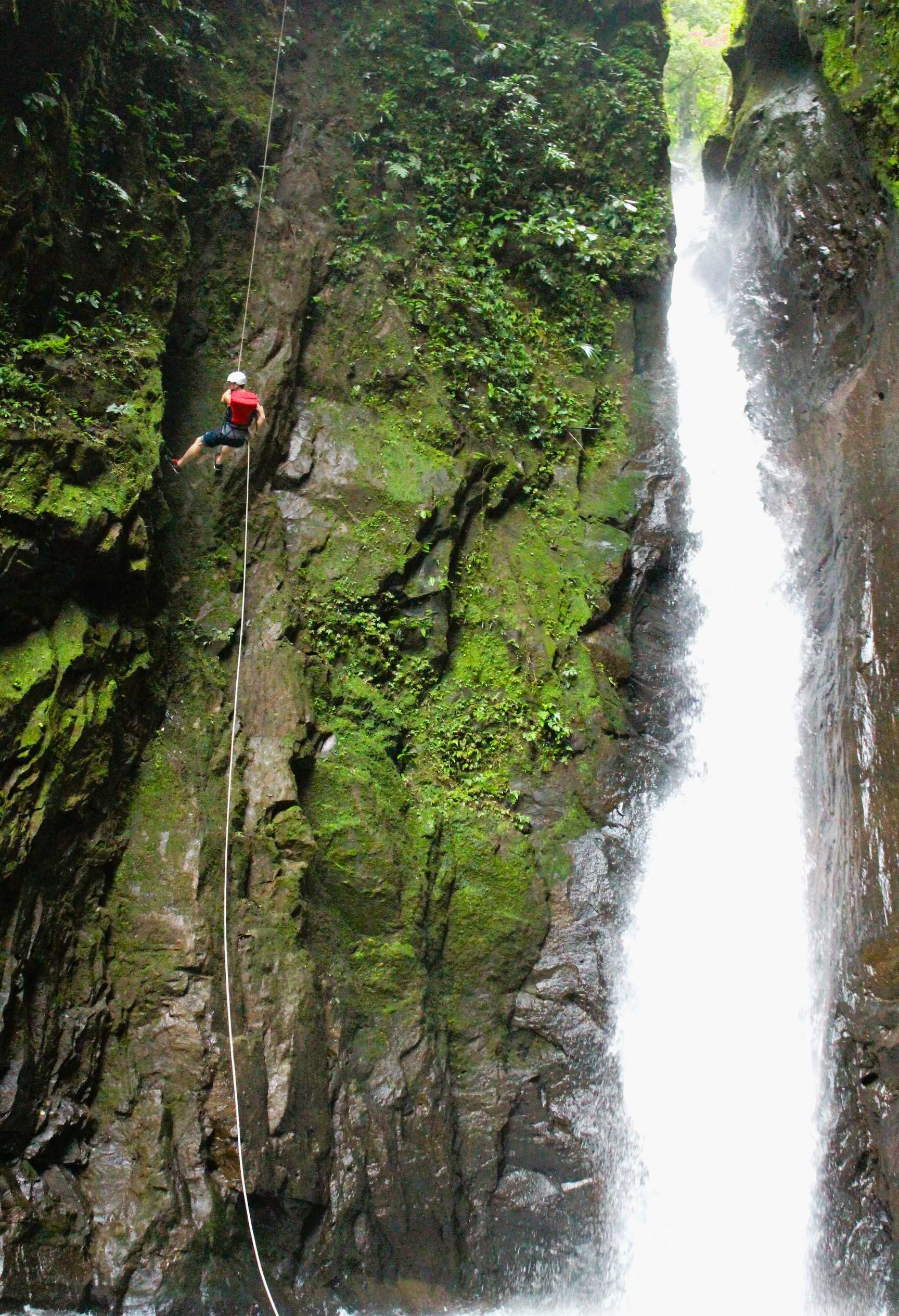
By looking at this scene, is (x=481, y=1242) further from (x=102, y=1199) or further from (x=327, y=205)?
(x=327, y=205)

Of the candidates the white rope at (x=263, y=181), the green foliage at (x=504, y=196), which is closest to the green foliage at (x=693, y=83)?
the green foliage at (x=504, y=196)

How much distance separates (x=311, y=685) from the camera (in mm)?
8125

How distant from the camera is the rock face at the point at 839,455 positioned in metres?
7.06

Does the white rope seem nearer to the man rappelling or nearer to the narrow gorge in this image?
the narrow gorge

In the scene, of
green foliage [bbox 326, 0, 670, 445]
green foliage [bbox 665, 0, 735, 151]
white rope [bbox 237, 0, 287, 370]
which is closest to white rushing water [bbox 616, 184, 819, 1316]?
green foliage [bbox 326, 0, 670, 445]

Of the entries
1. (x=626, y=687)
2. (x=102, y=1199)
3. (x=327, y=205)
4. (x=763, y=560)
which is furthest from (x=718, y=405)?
(x=102, y=1199)

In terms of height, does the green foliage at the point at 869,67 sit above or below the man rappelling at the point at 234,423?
above

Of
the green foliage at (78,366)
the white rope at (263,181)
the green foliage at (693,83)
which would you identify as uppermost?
the green foliage at (693,83)

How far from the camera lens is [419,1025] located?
7254 millimetres

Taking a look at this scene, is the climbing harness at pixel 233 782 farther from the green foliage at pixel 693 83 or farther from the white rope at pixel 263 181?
the green foliage at pixel 693 83

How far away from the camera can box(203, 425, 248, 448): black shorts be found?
806 centimetres

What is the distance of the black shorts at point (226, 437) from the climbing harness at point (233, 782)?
287 millimetres

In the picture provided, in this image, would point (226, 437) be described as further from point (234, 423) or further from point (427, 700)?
point (427, 700)

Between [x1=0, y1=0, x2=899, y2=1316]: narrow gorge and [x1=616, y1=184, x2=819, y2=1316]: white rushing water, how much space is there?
0.04 m
